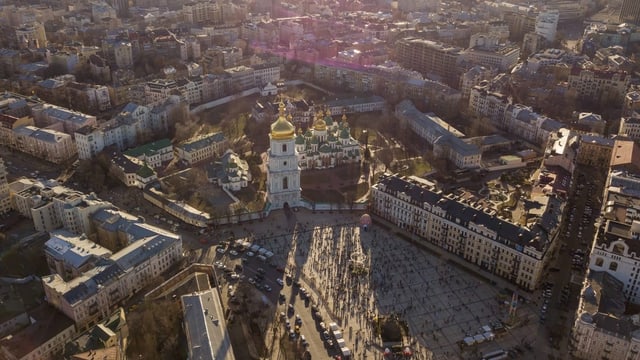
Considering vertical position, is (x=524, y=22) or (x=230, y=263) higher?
(x=524, y=22)

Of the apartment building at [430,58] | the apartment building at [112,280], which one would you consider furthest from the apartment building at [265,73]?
the apartment building at [112,280]

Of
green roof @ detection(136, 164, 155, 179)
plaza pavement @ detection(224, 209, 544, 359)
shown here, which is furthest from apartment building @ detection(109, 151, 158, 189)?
plaza pavement @ detection(224, 209, 544, 359)

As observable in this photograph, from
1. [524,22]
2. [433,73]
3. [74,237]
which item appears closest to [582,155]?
[433,73]

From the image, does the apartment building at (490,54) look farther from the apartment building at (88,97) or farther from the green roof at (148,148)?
the apartment building at (88,97)

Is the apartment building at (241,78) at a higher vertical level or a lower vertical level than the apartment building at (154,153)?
higher

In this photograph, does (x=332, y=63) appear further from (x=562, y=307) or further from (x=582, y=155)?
(x=562, y=307)

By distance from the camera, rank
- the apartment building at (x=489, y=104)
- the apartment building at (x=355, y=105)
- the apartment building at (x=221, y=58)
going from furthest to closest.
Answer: the apartment building at (x=221, y=58) < the apartment building at (x=355, y=105) < the apartment building at (x=489, y=104)

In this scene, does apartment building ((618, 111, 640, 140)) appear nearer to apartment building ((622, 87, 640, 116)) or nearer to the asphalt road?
apartment building ((622, 87, 640, 116))
